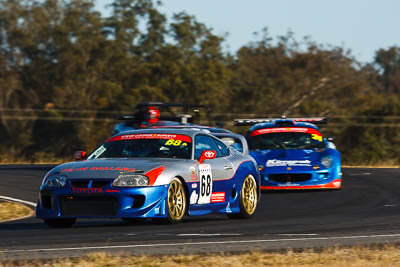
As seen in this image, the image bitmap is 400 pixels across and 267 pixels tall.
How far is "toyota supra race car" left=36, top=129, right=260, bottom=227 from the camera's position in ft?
34.0

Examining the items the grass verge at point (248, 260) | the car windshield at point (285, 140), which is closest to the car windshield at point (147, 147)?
the grass verge at point (248, 260)

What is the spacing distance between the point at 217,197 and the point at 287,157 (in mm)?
6116

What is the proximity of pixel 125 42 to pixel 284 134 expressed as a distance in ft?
110

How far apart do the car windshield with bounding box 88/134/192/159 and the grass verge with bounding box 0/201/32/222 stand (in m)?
2.11

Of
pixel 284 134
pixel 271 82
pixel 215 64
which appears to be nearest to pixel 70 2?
pixel 215 64

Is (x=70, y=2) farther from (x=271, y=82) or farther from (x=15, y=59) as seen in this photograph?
(x=271, y=82)

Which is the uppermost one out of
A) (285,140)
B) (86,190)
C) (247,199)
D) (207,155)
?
(285,140)

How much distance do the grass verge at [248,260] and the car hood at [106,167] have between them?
2.69 metres

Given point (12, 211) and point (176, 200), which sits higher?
point (176, 200)

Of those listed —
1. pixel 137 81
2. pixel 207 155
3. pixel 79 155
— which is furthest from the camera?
pixel 137 81

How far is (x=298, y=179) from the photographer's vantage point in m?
17.6

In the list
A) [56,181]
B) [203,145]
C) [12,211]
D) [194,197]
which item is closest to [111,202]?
[56,181]

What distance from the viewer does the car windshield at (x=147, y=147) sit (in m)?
11.5

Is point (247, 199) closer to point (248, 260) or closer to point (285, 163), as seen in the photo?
point (248, 260)
